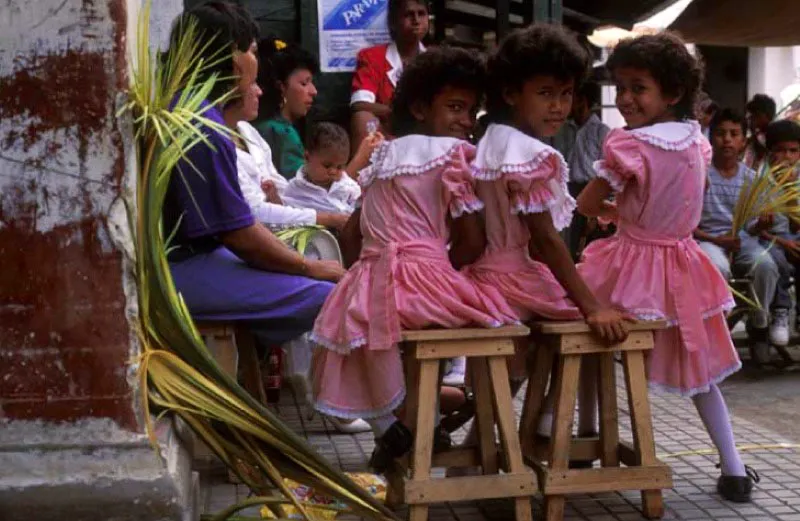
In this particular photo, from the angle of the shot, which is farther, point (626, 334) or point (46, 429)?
point (626, 334)

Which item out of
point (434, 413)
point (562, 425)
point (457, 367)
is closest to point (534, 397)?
point (562, 425)

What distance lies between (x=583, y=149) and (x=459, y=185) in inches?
178

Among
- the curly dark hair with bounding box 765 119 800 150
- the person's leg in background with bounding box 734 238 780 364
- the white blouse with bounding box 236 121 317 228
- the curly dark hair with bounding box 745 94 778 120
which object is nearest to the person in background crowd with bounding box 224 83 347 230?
the white blouse with bounding box 236 121 317 228

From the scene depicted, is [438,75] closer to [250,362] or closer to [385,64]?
[250,362]

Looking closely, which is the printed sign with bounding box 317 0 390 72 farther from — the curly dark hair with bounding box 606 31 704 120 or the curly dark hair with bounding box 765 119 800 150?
the curly dark hair with bounding box 606 31 704 120

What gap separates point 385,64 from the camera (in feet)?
25.1

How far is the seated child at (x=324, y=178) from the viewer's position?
257 inches

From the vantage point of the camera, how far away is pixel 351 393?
179 inches

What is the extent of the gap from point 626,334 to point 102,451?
1835mm

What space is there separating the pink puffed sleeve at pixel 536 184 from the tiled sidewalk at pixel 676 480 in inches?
45.3

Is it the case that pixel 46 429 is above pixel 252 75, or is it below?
below

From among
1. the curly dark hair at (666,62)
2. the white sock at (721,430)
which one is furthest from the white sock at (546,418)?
the curly dark hair at (666,62)

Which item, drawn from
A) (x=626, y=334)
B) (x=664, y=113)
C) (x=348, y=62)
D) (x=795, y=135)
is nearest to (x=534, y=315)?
(x=626, y=334)

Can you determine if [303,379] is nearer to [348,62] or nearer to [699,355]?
[699,355]
